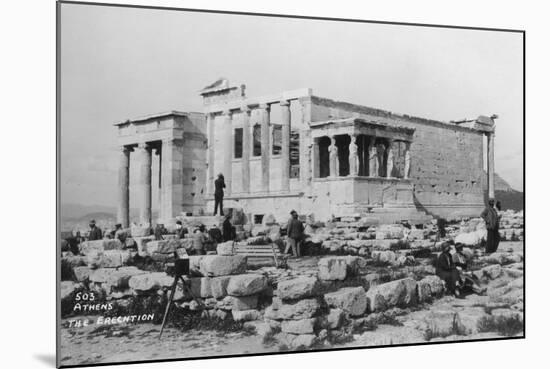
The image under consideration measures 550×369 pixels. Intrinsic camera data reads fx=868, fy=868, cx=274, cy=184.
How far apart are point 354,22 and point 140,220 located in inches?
188

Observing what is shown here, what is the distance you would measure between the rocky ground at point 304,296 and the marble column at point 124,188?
0.40 metres

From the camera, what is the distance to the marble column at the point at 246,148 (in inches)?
586

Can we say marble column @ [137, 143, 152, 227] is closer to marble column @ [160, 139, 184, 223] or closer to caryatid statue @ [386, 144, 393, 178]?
marble column @ [160, 139, 184, 223]

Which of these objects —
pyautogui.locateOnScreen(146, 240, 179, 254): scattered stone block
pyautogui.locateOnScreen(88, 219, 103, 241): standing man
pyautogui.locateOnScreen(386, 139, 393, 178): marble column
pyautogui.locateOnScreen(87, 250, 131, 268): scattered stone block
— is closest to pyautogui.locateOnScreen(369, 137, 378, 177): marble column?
pyautogui.locateOnScreen(386, 139, 393, 178): marble column

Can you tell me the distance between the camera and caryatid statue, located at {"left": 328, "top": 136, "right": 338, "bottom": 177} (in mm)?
14969

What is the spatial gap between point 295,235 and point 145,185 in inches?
101

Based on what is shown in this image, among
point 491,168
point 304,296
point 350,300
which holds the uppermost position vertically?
point 491,168

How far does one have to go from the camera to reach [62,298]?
1260cm

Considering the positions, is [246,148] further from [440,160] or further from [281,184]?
[440,160]

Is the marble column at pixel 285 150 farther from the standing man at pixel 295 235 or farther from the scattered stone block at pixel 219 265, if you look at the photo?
the scattered stone block at pixel 219 265

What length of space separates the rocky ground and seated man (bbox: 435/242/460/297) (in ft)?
0.46

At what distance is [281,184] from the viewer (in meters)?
15.2

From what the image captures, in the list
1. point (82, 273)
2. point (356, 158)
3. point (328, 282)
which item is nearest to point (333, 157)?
point (356, 158)

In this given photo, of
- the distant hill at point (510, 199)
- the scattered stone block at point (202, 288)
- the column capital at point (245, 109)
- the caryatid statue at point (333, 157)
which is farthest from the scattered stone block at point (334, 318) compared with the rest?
the distant hill at point (510, 199)
